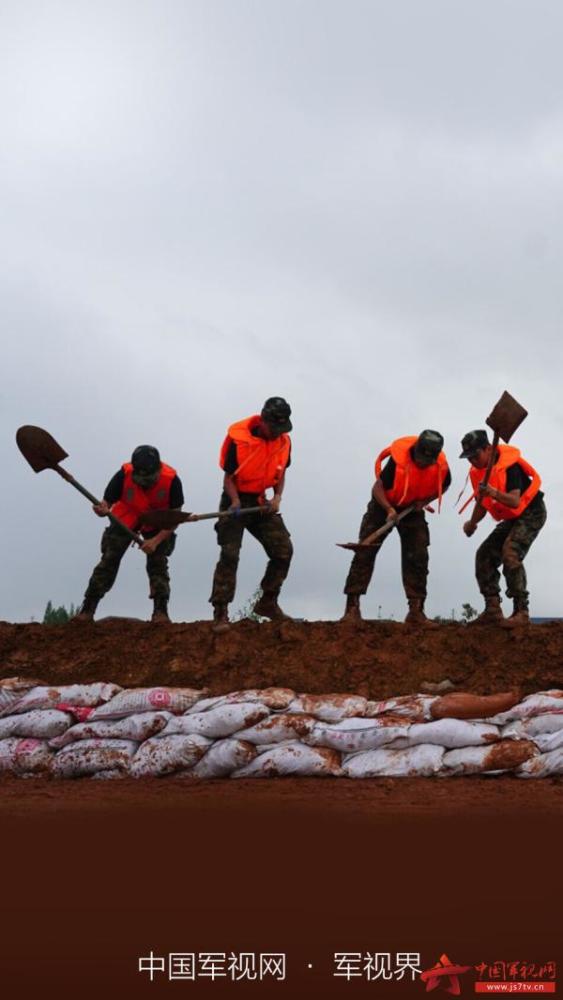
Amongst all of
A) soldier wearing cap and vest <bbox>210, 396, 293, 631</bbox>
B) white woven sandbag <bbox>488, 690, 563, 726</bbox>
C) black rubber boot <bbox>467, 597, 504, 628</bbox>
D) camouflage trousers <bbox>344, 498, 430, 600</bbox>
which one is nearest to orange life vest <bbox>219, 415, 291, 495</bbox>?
soldier wearing cap and vest <bbox>210, 396, 293, 631</bbox>

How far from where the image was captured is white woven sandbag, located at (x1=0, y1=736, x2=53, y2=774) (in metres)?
7.46

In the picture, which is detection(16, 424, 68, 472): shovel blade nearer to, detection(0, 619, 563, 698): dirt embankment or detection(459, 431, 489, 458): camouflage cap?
detection(0, 619, 563, 698): dirt embankment

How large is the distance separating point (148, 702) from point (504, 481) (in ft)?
11.2

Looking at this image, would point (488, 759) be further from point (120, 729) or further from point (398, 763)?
point (120, 729)

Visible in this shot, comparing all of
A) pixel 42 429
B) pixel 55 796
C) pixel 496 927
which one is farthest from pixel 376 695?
pixel 496 927

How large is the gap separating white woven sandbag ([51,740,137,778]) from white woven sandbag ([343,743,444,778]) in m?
1.41

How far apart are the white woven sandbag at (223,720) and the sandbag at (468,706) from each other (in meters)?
1.08

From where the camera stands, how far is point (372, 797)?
625cm

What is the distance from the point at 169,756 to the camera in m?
7.00

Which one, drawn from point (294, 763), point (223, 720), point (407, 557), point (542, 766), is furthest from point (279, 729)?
point (407, 557)

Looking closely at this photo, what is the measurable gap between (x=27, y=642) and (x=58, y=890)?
4.92 metres

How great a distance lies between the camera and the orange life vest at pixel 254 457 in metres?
8.95

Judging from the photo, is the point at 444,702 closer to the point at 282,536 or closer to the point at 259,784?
the point at 259,784

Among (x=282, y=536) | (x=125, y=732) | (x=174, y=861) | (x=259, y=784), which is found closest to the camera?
(x=174, y=861)
